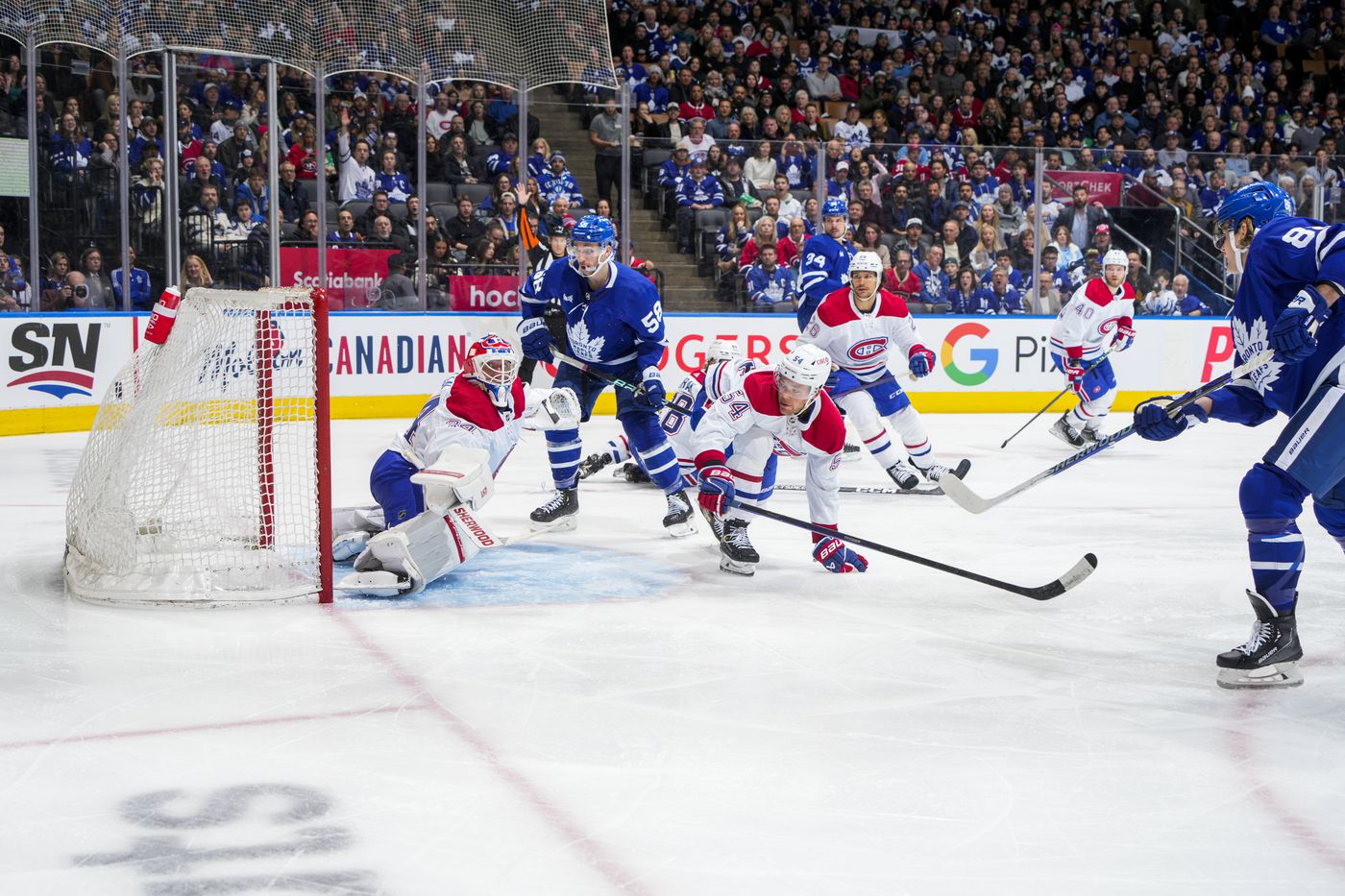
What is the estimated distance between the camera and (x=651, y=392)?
532 cm

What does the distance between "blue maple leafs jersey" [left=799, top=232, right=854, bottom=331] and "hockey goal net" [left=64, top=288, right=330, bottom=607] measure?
11.6 ft

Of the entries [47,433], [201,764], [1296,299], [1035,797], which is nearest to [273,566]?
[201,764]

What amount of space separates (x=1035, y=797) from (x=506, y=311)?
24.6 feet

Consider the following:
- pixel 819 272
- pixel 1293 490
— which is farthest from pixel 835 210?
pixel 1293 490

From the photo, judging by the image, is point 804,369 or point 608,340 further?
point 608,340

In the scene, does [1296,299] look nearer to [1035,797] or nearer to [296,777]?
[1035,797]

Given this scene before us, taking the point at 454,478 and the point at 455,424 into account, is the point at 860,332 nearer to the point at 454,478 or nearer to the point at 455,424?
the point at 455,424

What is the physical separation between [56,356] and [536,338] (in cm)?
392

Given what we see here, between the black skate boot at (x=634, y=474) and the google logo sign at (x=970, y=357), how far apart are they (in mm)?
4379

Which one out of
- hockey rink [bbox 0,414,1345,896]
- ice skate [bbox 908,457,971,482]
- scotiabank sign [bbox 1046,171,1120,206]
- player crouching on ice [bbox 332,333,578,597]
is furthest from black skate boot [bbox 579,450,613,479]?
scotiabank sign [bbox 1046,171,1120,206]

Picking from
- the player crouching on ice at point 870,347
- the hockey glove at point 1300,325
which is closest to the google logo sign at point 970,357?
the player crouching on ice at point 870,347

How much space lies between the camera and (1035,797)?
2564mm

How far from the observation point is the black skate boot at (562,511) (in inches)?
214

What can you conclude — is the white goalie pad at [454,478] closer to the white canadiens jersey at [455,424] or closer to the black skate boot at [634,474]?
the white canadiens jersey at [455,424]
